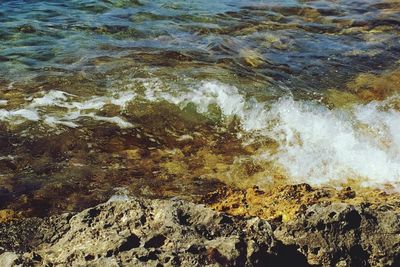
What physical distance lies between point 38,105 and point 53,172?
196 centimetres

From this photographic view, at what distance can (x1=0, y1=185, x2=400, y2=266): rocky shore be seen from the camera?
9.16 ft

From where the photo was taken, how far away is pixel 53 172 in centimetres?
512

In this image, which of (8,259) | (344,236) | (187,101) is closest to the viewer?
(8,259)

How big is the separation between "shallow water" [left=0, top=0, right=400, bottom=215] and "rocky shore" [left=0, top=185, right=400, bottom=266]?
1394mm

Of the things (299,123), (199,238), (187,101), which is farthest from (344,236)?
(187,101)

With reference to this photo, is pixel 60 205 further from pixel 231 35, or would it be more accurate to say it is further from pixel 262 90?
pixel 231 35

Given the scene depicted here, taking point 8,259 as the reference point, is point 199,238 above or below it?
above

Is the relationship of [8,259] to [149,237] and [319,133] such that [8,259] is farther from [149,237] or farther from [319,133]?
[319,133]

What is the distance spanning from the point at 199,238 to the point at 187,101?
4131mm

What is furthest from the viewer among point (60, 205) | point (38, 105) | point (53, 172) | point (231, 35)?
point (231, 35)

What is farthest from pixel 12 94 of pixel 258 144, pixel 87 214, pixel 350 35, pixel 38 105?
pixel 350 35

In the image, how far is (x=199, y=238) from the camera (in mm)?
2928

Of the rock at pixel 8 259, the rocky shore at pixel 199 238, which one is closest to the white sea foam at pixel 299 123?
the rocky shore at pixel 199 238

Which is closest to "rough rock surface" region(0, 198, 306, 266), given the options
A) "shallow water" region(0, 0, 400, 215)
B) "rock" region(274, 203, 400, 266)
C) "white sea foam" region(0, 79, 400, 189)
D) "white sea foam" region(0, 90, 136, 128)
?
"rock" region(274, 203, 400, 266)
